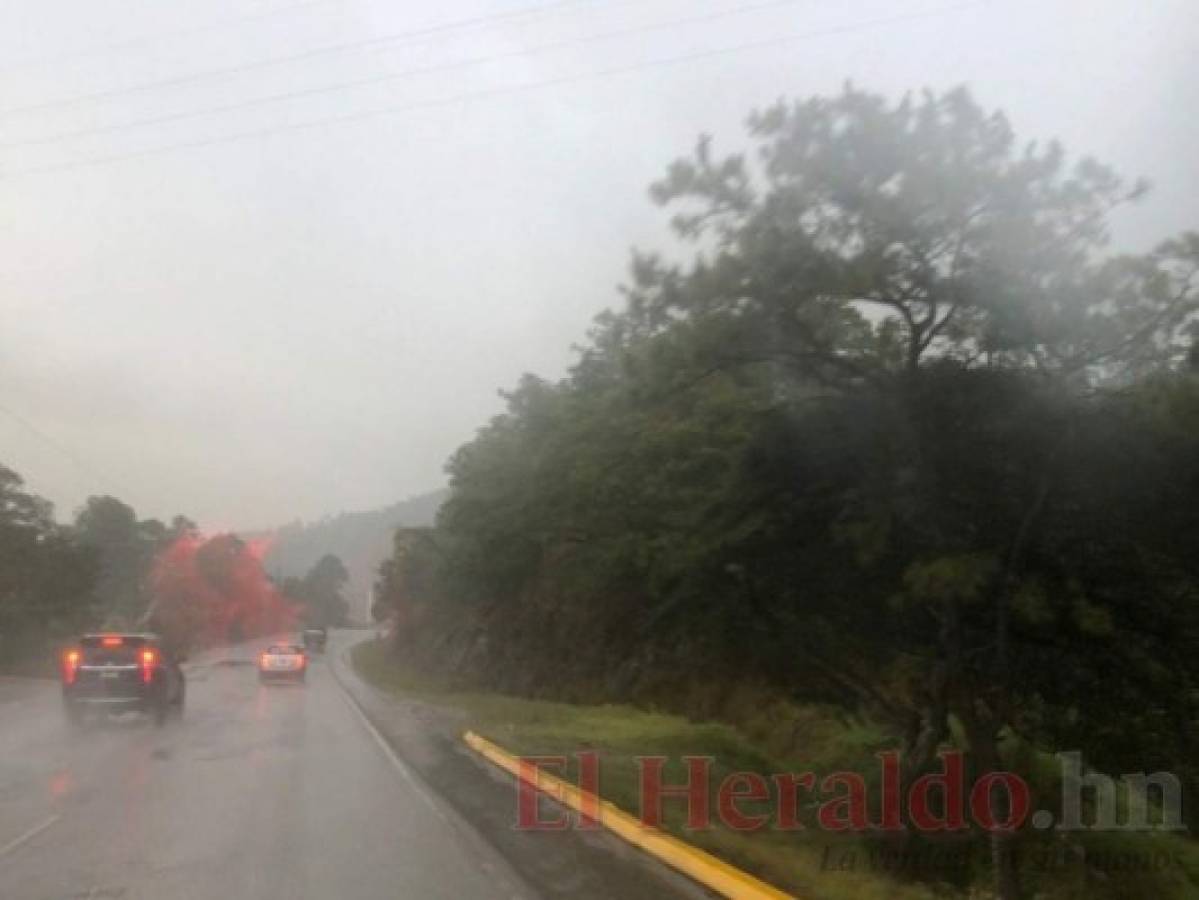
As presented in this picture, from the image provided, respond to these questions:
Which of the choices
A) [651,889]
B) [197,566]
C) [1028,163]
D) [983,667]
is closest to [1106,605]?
[983,667]

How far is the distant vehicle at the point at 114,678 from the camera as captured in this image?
990 inches

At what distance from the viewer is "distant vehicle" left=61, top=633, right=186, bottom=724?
25.2 meters

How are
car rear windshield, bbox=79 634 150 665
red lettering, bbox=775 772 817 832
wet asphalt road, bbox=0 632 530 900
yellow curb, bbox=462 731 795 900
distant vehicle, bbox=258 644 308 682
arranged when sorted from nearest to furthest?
yellow curb, bbox=462 731 795 900 < wet asphalt road, bbox=0 632 530 900 < red lettering, bbox=775 772 817 832 < car rear windshield, bbox=79 634 150 665 < distant vehicle, bbox=258 644 308 682

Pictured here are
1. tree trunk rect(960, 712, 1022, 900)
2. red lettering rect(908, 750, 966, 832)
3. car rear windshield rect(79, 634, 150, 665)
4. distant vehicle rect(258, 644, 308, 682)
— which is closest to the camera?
tree trunk rect(960, 712, 1022, 900)

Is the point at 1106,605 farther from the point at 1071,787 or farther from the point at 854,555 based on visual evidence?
the point at 1071,787

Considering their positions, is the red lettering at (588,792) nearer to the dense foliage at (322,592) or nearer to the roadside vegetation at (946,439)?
the roadside vegetation at (946,439)

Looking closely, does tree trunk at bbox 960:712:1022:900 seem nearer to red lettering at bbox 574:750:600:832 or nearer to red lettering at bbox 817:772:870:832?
red lettering at bbox 817:772:870:832

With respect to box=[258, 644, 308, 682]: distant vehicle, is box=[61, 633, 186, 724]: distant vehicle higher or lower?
higher

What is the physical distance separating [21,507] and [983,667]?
55052mm

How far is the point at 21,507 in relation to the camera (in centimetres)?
6266

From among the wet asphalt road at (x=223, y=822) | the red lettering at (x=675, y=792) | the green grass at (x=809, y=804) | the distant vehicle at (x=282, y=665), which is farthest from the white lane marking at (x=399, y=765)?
the distant vehicle at (x=282, y=665)

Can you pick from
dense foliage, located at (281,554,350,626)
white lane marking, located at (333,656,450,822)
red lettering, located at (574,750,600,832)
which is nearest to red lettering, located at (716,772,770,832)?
red lettering, located at (574,750,600,832)

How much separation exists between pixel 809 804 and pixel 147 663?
13.0 metres

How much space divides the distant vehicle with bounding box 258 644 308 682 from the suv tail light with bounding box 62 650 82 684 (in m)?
17.2
